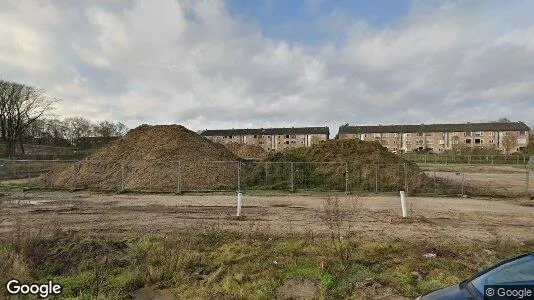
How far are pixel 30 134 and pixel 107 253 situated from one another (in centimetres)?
9022

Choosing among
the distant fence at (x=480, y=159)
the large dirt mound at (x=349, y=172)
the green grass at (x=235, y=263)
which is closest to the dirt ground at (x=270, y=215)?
the green grass at (x=235, y=263)

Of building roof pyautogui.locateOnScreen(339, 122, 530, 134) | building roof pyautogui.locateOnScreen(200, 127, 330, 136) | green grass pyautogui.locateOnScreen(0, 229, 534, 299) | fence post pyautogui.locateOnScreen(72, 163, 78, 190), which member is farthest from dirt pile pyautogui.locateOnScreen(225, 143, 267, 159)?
building roof pyautogui.locateOnScreen(339, 122, 530, 134)

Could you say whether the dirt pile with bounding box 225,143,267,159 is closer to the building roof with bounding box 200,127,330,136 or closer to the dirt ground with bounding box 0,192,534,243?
the dirt ground with bounding box 0,192,534,243

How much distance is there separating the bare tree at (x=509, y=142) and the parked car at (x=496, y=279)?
95.9m

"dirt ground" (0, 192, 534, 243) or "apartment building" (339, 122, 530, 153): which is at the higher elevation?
"apartment building" (339, 122, 530, 153)

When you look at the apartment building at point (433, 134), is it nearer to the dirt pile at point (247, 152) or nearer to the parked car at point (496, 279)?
the dirt pile at point (247, 152)

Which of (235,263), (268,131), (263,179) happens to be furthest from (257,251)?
(268,131)

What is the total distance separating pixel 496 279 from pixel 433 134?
426 feet

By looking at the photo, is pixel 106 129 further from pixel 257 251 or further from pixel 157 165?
pixel 257 251

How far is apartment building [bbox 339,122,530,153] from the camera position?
11800 cm

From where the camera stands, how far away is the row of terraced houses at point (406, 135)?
11762 centimetres

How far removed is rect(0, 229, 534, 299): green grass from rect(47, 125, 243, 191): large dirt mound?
1557cm

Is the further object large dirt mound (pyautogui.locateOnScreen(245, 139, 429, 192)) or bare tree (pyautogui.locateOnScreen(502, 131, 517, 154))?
bare tree (pyautogui.locateOnScreen(502, 131, 517, 154))

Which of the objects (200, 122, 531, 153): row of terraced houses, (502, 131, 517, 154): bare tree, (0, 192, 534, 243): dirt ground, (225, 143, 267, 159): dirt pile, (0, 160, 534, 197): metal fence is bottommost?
(0, 192, 534, 243): dirt ground
